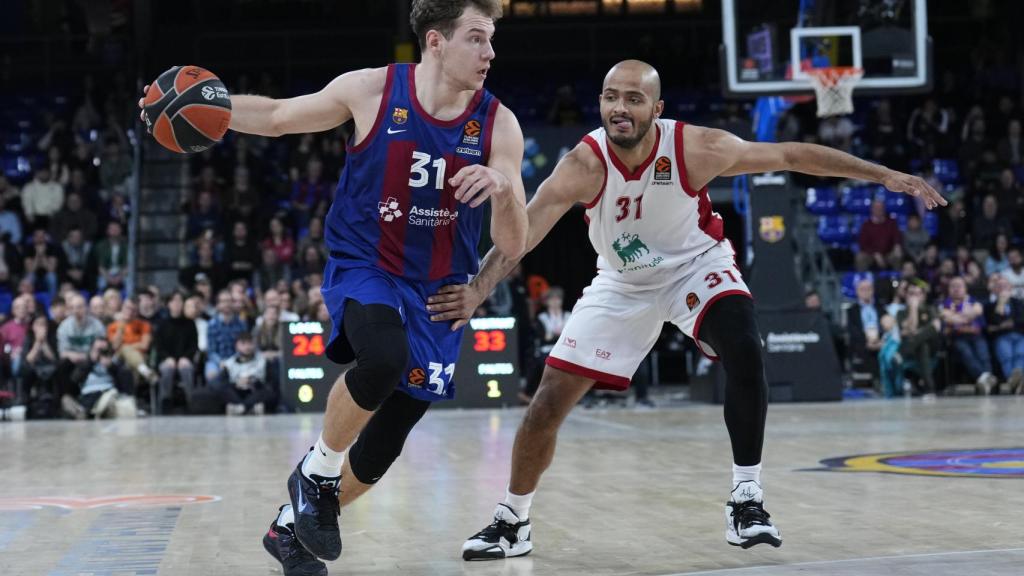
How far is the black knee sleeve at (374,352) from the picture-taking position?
194 inches

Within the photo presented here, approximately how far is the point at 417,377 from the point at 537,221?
1.02 meters

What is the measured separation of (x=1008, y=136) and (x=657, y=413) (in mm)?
11216

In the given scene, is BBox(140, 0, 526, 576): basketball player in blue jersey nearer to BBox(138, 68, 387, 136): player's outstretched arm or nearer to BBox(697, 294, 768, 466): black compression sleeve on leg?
BBox(138, 68, 387, 136): player's outstretched arm

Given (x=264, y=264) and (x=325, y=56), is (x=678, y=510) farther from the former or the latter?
(x=325, y=56)

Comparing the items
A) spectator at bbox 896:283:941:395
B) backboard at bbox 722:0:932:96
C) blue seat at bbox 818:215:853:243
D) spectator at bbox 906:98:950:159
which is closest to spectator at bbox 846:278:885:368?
spectator at bbox 896:283:941:395

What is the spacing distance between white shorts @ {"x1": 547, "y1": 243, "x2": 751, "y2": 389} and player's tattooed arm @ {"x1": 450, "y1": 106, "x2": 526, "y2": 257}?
0.84m

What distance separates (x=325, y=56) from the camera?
27.5m

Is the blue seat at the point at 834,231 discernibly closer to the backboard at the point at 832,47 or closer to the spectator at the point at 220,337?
the backboard at the point at 832,47

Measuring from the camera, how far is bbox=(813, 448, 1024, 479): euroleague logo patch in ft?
27.3

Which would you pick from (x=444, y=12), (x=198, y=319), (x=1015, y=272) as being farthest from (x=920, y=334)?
(x=444, y=12)

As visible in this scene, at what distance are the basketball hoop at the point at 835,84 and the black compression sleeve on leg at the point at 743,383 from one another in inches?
406

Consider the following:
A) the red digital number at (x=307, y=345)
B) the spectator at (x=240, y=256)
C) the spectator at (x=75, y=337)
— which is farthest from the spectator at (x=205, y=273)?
the red digital number at (x=307, y=345)

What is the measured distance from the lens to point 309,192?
72.6 feet

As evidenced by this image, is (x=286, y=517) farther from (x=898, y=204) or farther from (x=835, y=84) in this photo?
(x=898, y=204)
